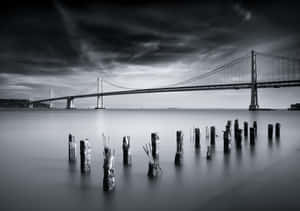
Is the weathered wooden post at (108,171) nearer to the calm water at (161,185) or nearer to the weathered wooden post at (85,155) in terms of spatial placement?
the calm water at (161,185)

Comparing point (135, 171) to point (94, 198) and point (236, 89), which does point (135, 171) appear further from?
point (236, 89)

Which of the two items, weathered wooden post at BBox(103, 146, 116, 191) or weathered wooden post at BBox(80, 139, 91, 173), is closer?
weathered wooden post at BBox(103, 146, 116, 191)

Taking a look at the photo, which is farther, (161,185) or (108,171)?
(161,185)

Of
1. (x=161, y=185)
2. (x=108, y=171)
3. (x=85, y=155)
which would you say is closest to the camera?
(x=108, y=171)

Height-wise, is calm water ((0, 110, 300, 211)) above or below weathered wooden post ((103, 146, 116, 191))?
below

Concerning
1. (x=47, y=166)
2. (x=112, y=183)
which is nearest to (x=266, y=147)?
(x=112, y=183)

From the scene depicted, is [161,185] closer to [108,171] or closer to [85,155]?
[108,171]

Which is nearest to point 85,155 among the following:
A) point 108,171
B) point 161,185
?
point 108,171

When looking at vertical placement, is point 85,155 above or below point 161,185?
above

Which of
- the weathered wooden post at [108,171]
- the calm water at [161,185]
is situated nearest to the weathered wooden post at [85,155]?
the calm water at [161,185]

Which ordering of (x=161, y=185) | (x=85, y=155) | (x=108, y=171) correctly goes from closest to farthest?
(x=108, y=171) → (x=161, y=185) → (x=85, y=155)

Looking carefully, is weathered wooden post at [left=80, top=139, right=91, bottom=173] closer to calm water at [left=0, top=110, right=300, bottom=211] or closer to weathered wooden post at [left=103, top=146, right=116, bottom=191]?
calm water at [left=0, top=110, right=300, bottom=211]

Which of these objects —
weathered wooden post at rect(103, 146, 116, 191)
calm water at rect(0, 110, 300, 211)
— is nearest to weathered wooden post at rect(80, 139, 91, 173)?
calm water at rect(0, 110, 300, 211)

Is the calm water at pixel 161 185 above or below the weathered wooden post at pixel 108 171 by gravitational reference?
below
